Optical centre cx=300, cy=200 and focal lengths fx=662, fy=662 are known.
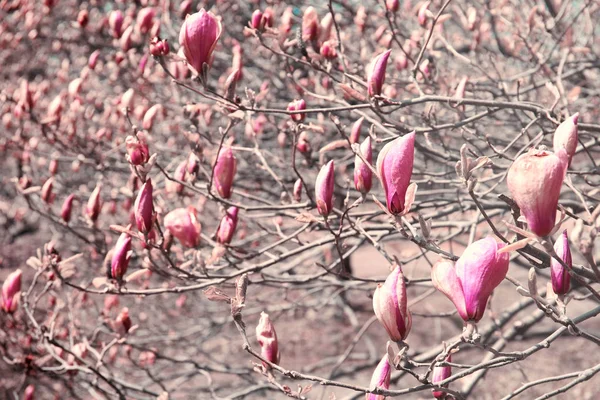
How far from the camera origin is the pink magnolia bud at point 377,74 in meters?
1.45

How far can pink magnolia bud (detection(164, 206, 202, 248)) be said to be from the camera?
1.68m

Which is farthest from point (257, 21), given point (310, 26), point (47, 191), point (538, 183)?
point (538, 183)

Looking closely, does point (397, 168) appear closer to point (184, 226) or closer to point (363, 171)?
point (363, 171)

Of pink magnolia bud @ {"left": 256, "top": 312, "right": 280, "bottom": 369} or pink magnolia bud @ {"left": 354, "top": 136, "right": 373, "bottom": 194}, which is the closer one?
pink magnolia bud @ {"left": 256, "top": 312, "right": 280, "bottom": 369}

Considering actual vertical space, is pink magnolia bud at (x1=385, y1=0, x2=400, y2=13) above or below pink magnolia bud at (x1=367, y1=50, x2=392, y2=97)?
below

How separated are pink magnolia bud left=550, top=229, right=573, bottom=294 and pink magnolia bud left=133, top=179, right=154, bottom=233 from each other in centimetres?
80

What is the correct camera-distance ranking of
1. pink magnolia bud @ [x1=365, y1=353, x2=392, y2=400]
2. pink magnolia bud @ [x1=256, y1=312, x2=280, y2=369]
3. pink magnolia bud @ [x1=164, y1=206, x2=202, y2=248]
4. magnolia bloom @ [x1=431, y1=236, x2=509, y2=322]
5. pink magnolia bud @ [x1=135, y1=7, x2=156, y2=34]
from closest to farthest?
magnolia bloom @ [x1=431, y1=236, x2=509, y2=322]
pink magnolia bud @ [x1=365, y1=353, x2=392, y2=400]
pink magnolia bud @ [x1=256, y1=312, x2=280, y2=369]
pink magnolia bud @ [x1=164, y1=206, x2=202, y2=248]
pink magnolia bud @ [x1=135, y1=7, x2=156, y2=34]

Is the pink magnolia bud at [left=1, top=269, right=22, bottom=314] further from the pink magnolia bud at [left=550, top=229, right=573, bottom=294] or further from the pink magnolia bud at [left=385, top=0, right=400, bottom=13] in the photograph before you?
the pink magnolia bud at [left=550, top=229, right=573, bottom=294]

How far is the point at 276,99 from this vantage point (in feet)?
11.4

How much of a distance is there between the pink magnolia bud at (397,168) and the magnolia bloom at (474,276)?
138 mm

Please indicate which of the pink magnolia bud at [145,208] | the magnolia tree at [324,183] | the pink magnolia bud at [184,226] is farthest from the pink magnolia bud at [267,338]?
the pink magnolia bud at [184,226]

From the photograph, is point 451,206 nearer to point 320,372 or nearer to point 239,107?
point 239,107

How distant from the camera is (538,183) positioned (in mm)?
772

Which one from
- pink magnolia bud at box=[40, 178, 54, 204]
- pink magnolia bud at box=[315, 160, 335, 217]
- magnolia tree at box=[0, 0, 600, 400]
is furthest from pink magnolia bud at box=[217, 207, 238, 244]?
pink magnolia bud at box=[40, 178, 54, 204]
